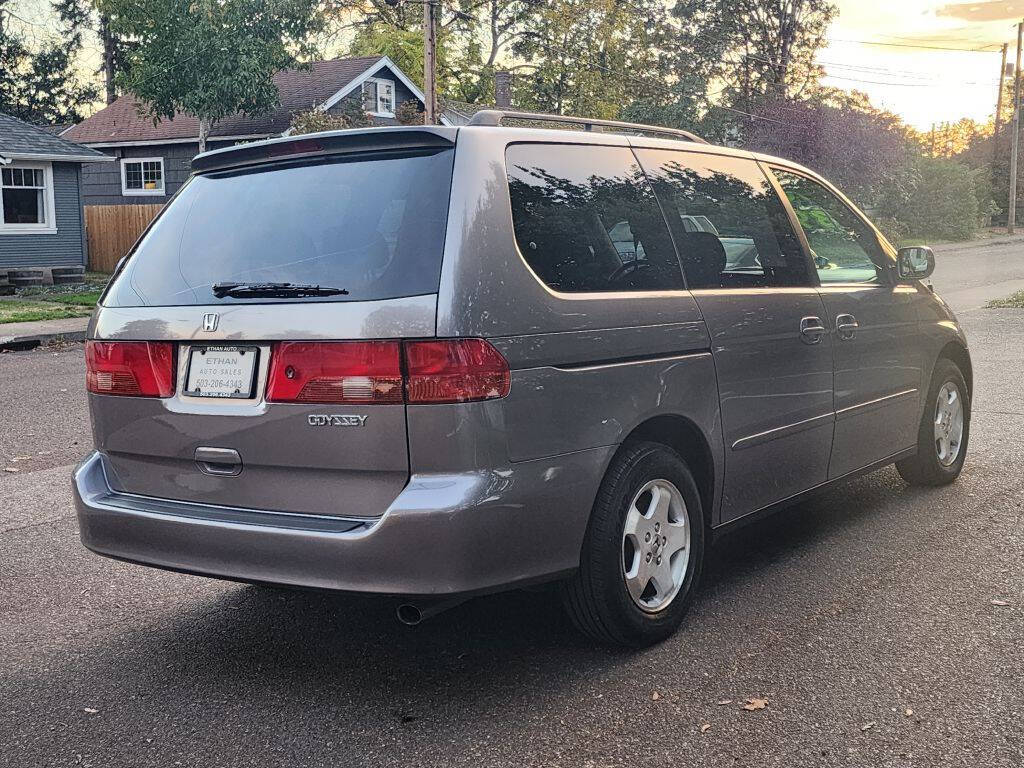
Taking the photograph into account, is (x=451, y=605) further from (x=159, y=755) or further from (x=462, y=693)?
(x=159, y=755)

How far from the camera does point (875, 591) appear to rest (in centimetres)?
463

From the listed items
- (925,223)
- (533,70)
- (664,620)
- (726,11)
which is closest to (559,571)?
(664,620)

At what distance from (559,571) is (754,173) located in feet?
7.38

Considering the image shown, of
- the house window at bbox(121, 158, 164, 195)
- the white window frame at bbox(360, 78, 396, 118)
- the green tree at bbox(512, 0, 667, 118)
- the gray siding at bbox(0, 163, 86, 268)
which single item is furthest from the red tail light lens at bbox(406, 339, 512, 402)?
the green tree at bbox(512, 0, 667, 118)

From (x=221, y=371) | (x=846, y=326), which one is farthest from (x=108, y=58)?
(x=221, y=371)

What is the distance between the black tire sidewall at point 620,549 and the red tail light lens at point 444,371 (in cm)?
70

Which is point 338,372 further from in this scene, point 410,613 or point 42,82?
point 42,82

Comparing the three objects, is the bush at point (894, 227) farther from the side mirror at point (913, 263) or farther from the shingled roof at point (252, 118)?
the side mirror at point (913, 263)

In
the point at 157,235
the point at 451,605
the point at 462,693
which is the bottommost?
the point at 462,693

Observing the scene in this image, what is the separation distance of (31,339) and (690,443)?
14.0 m

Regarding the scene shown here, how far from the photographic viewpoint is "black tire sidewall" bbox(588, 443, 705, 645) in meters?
3.79

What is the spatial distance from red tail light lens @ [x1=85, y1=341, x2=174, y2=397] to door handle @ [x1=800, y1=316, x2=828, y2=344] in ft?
8.50

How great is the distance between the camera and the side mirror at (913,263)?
5.76m

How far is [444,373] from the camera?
3.33 m
